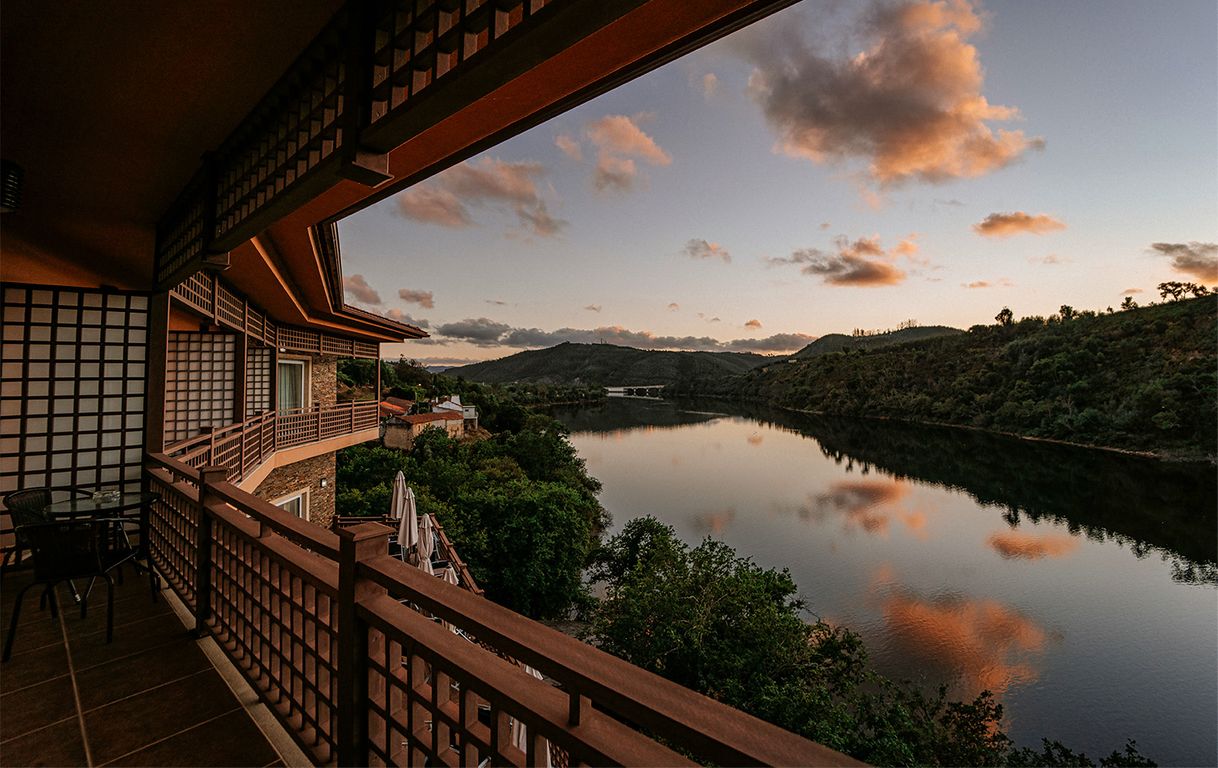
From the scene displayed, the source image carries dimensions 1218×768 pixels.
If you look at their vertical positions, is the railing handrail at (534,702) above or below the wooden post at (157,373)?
below

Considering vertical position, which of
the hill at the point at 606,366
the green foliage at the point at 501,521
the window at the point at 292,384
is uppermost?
the hill at the point at 606,366

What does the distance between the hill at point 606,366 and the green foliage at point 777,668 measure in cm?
6643

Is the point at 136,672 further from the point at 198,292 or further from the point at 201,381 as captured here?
the point at 201,381

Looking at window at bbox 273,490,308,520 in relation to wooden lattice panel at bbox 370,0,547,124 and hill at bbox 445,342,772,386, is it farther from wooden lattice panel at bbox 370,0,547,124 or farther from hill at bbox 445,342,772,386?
hill at bbox 445,342,772,386

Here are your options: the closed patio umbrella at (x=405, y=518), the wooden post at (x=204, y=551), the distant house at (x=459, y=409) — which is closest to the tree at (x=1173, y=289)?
the distant house at (x=459, y=409)

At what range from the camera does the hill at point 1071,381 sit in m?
23.5

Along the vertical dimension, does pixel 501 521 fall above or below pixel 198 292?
below

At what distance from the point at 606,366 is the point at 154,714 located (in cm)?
7929

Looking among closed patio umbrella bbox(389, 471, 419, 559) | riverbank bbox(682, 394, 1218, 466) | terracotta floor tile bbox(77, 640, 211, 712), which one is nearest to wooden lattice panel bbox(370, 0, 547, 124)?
terracotta floor tile bbox(77, 640, 211, 712)

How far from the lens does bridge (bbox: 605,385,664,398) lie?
78875mm

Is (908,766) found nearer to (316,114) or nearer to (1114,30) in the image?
(316,114)

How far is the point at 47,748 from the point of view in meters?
1.72

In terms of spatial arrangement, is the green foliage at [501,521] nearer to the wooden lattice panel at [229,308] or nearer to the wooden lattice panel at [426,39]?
the wooden lattice panel at [229,308]

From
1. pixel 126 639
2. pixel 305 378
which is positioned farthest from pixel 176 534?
pixel 305 378
